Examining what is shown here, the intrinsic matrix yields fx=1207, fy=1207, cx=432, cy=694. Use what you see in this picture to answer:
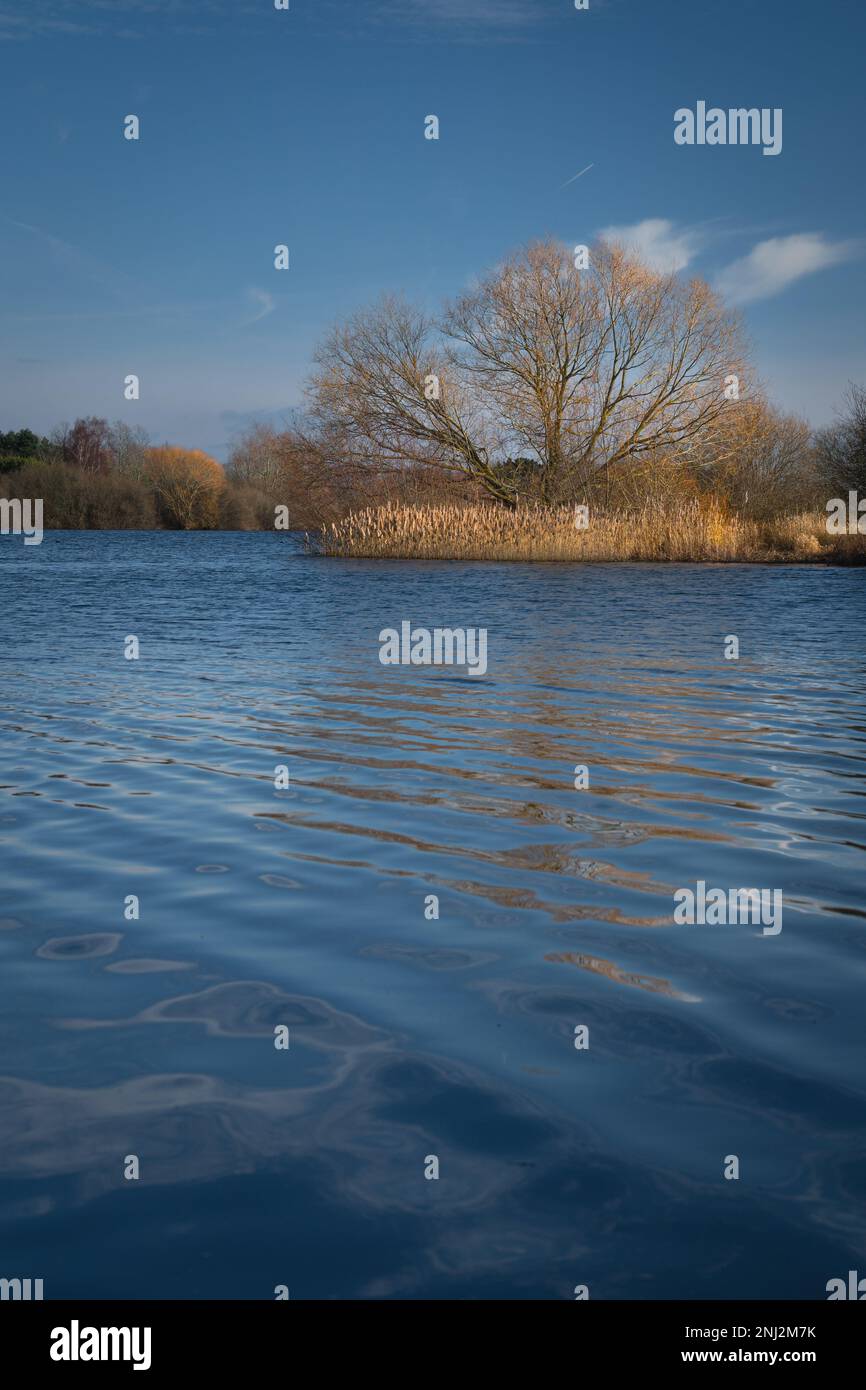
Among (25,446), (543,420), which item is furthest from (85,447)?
(543,420)

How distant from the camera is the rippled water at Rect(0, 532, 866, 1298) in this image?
245 cm

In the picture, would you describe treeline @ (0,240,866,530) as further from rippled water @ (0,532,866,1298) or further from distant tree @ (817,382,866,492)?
rippled water @ (0,532,866,1298)

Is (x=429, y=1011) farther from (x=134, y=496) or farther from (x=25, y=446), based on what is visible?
(x=25, y=446)

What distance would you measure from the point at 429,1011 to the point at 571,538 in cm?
3084

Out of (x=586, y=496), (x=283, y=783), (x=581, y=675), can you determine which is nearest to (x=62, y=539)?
(x=586, y=496)

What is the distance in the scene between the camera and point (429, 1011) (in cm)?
352

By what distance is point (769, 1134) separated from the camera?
2828 millimetres

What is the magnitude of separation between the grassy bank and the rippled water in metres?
25.6

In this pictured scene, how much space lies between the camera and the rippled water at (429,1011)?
245cm

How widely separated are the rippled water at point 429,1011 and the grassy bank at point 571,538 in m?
25.6

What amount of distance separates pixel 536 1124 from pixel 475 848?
2.48 metres

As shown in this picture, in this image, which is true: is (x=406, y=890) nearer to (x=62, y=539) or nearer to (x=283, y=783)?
(x=283, y=783)

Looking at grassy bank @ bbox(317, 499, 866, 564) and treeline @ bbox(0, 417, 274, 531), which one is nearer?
grassy bank @ bbox(317, 499, 866, 564)

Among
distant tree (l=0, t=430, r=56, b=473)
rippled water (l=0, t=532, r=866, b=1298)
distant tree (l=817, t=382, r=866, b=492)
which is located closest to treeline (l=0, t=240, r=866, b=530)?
distant tree (l=817, t=382, r=866, b=492)
